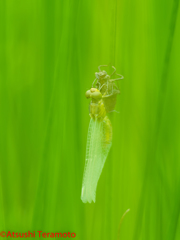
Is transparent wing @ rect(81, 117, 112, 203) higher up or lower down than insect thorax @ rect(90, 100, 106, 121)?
lower down

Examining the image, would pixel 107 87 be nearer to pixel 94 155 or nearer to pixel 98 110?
pixel 98 110

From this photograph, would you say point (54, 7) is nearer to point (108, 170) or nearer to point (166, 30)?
point (166, 30)

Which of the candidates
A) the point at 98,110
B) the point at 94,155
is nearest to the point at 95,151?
the point at 94,155

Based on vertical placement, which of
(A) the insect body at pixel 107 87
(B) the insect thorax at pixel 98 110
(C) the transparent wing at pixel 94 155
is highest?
(A) the insect body at pixel 107 87

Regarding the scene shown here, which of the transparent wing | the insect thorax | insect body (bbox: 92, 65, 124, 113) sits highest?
insect body (bbox: 92, 65, 124, 113)

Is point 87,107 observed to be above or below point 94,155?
above

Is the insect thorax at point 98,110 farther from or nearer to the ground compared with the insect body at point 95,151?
farther from the ground
